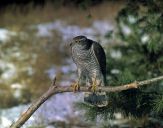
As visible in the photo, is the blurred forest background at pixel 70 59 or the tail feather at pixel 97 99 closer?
the tail feather at pixel 97 99

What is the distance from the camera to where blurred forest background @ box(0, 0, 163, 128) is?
5.86 metres

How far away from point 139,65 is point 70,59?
3.88m

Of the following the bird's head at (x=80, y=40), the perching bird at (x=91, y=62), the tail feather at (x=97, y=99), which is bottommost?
the tail feather at (x=97, y=99)

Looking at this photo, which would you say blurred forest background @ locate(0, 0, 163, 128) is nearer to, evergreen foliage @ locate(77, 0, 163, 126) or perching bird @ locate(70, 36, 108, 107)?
evergreen foliage @ locate(77, 0, 163, 126)

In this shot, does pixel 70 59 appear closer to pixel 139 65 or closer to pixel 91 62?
pixel 139 65

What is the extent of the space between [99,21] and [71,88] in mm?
9071

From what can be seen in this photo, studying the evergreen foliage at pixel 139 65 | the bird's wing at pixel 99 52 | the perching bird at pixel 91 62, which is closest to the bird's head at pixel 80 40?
the perching bird at pixel 91 62

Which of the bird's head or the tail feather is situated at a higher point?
the bird's head

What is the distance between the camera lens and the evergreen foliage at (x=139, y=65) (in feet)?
18.5

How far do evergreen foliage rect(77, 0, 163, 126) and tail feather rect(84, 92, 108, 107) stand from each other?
63 mm

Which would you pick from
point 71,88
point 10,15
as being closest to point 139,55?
point 71,88

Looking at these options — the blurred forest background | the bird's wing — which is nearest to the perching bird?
A: the bird's wing

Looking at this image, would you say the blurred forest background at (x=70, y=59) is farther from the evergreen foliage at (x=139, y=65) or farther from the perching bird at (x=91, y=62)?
the perching bird at (x=91, y=62)

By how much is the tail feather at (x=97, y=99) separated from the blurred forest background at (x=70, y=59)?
0.07 meters
